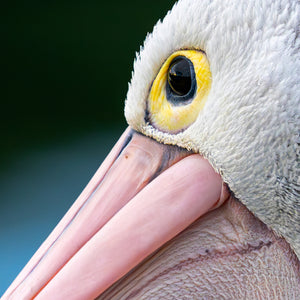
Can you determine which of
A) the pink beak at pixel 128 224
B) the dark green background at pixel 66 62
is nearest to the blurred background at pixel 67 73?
the dark green background at pixel 66 62

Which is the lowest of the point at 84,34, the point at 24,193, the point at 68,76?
the point at 24,193

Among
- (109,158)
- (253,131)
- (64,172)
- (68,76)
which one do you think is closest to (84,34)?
(68,76)

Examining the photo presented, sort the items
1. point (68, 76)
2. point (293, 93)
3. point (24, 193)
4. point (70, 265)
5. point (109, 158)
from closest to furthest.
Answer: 1. point (293, 93)
2. point (70, 265)
3. point (109, 158)
4. point (24, 193)
5. point (68, 76)

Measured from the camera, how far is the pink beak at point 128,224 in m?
0.55

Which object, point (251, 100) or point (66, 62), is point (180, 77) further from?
point (66, 62)

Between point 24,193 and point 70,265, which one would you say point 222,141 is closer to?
point 70,265

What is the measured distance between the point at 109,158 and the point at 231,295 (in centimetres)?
27

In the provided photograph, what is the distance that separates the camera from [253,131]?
19.2 inches

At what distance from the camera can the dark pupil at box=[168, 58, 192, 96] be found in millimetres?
564

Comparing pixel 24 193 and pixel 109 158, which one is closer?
pixel 109 158

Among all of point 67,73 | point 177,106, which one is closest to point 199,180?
point 177,106

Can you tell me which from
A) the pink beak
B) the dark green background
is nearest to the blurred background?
the dark green background

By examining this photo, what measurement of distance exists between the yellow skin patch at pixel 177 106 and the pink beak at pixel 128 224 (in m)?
0.04

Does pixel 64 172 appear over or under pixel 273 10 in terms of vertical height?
over
